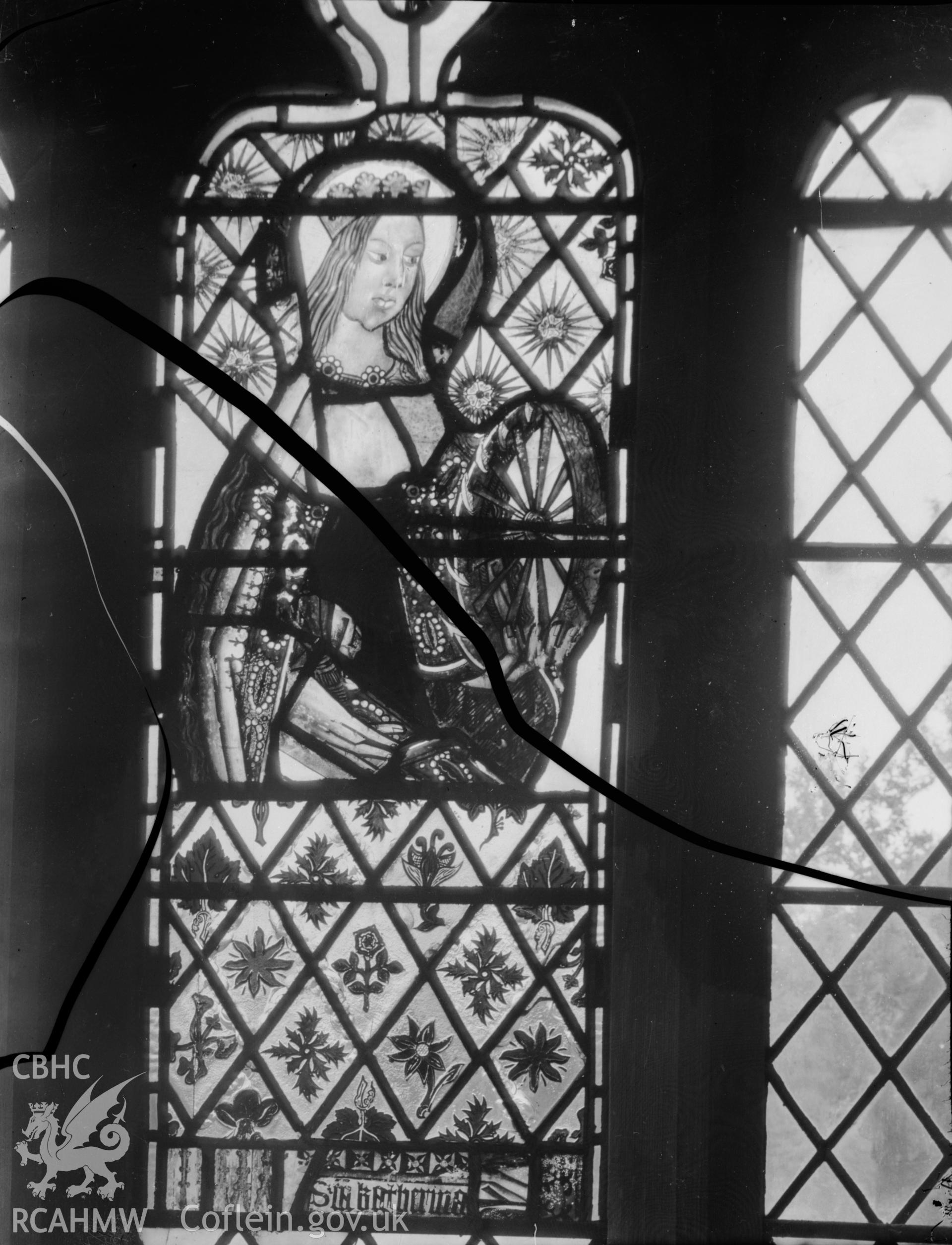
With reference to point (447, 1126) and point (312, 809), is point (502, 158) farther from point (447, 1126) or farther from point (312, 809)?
point (447, 1126)

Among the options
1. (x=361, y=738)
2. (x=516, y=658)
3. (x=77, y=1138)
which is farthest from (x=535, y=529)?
(x=77, y=1138)

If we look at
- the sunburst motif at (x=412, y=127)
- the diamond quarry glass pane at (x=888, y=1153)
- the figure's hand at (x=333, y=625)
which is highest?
the sunburst motif at (x=412, y=127)

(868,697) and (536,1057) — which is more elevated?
(868,697)

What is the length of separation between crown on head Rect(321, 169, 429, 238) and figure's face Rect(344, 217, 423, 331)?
2cm

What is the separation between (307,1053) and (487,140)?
81 centimetres

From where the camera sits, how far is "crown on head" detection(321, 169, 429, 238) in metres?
0.68

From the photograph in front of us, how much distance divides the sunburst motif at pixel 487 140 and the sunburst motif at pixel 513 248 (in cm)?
5

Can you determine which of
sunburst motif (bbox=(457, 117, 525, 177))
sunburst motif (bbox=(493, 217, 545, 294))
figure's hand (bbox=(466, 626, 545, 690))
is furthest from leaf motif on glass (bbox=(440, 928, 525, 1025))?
sunburst motif (bbox=(457, 117, 525, 177))

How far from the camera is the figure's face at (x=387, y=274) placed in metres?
0.68

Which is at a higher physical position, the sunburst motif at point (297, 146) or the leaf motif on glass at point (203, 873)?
the sunburst motif at point (297, 146)

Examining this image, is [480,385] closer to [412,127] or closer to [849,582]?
[412,127]

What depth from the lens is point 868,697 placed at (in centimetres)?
68

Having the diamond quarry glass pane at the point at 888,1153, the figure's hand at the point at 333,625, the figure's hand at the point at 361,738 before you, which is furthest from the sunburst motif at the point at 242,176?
the diamond quarry glass pane at the point at 888,1153

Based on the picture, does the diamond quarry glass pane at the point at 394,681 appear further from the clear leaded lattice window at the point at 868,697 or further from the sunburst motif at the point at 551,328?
the clear leaded lattice window at the point at 868,697
